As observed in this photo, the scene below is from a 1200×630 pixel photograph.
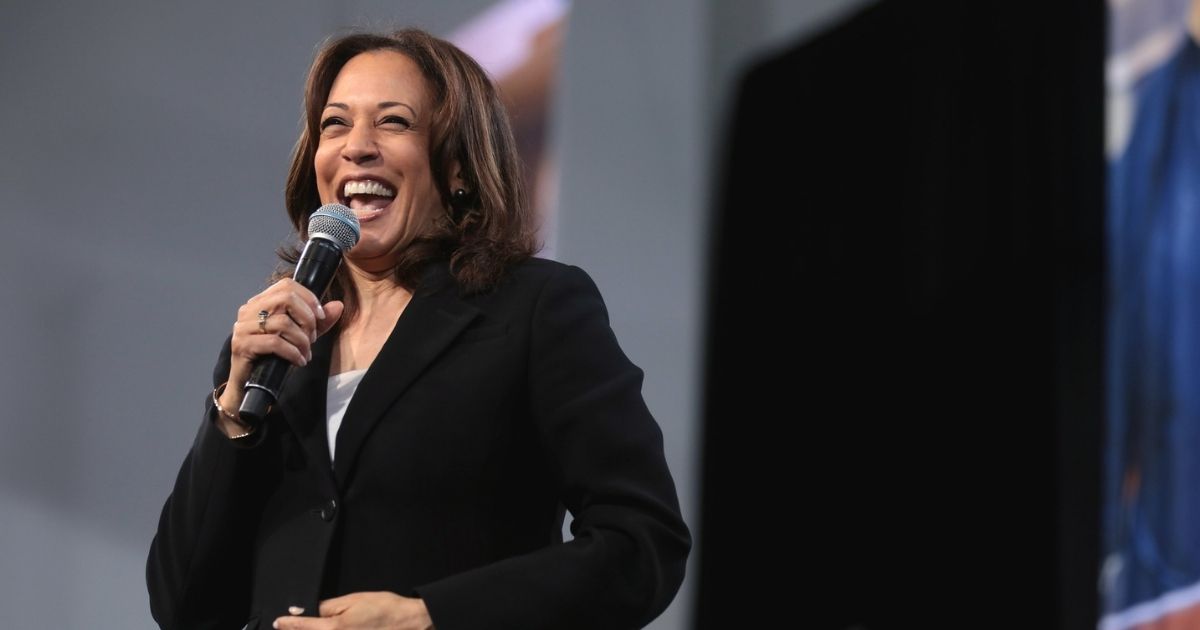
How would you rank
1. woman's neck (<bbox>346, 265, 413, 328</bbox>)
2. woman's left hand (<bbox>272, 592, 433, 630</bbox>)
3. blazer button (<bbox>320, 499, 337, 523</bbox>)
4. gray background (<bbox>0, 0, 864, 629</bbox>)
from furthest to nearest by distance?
gray background (<bbox>0, 0, 864, 629</bbox>) < woman's neck (<bbox>346, 265, 413, 328</bbox>) < blazer button (<bbox>320, 499, 337, 523</bbox>) < woman's left hand (<bbox>272, 592, 433, 630</bbox>)

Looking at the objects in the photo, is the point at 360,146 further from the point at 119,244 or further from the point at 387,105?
the point at 119,244

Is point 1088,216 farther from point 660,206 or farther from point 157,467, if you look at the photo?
point 157,467

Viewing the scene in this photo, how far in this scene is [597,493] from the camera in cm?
142

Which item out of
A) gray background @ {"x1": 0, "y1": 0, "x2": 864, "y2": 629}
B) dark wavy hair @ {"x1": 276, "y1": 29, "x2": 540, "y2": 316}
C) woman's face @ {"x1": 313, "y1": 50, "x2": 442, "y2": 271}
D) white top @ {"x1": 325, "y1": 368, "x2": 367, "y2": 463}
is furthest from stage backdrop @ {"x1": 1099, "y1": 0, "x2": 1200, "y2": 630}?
white top @ {"x1": 325, "y1": 368, "x2": 367, "y2": 463}

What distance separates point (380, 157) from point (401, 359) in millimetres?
279

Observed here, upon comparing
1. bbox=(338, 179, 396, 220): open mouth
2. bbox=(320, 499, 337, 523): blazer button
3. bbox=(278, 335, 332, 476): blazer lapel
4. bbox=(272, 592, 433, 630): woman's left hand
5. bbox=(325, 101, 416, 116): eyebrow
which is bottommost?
bbox=(272, 592, 433, 630): woman's left hand

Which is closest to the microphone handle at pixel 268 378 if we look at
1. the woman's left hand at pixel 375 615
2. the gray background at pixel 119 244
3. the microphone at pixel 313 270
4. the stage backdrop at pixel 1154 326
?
the microphone at pixel 313 270

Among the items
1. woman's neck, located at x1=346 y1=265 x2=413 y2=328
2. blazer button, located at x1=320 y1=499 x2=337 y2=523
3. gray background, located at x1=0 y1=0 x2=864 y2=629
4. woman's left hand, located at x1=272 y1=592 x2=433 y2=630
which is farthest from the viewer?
gray background, located at x1=0 y1=0 x2=864 y2=629

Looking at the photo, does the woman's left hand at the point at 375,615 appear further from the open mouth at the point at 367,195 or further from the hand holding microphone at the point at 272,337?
the open mouth at the point at 367,195

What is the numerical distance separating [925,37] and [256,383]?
3.23m

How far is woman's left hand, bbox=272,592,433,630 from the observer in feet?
4.33

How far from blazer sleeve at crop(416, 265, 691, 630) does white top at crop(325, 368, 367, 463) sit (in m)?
0.20

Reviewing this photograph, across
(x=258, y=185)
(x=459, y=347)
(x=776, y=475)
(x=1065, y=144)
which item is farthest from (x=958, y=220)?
(x=459, y=347)

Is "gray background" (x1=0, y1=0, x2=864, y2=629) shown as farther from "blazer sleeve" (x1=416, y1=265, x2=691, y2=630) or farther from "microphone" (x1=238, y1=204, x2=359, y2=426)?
"blazer sleeve" (x1=416, y1=265, x2=691, y2=630)
